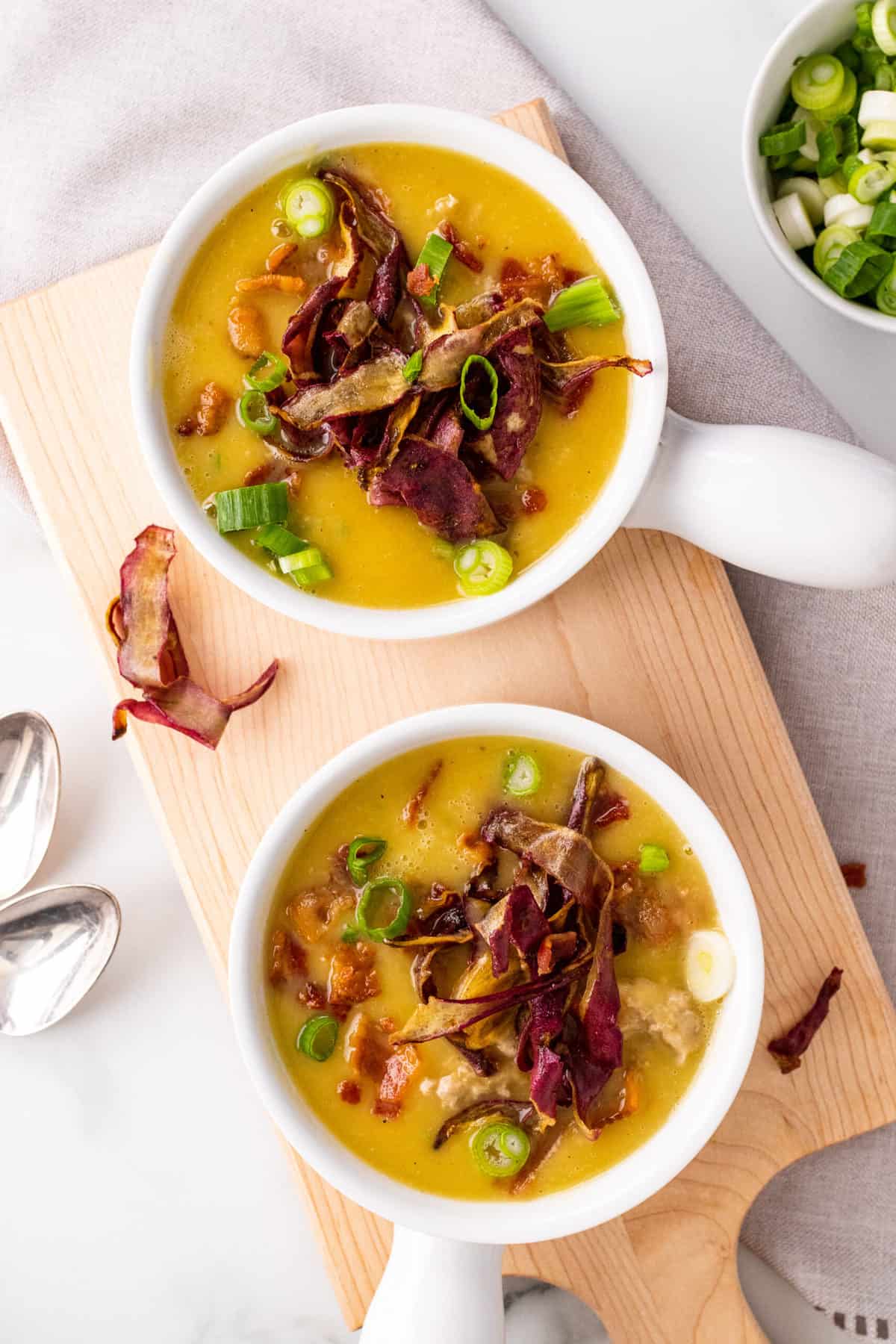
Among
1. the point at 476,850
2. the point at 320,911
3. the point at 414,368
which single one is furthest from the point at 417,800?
the point at 414,368

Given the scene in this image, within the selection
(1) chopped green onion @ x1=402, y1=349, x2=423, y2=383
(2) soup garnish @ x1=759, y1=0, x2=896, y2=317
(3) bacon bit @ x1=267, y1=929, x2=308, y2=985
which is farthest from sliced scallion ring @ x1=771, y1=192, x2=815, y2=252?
(3) bacon bit @ x1=267, y1=929, x2=308, y2=985

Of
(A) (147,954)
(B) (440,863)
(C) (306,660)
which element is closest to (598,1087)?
(B) (440,863)

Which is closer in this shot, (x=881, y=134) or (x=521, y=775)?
(x=521, y=775)

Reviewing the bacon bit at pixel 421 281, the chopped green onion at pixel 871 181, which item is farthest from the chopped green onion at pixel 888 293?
the bacon bit at pixel 421 281

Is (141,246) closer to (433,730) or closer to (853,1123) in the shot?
(433,730)

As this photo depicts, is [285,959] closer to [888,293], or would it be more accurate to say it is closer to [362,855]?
[362,855]

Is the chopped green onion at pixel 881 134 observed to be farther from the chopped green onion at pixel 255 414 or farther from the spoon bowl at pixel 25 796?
the spoon bowl at pixel 25 796

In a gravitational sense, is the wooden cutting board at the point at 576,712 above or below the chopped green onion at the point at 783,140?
below
